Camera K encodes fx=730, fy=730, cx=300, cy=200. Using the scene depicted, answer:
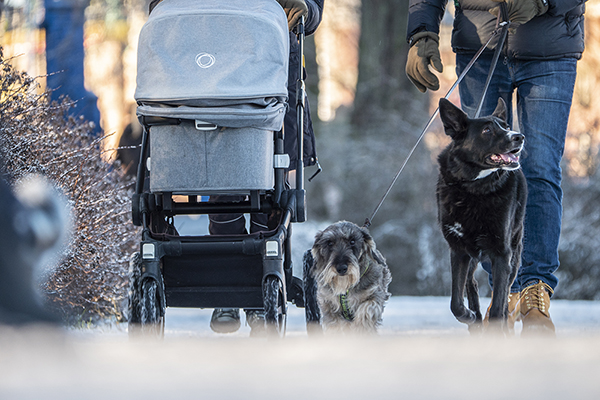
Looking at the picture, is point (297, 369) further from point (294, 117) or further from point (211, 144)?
point (294, 117)

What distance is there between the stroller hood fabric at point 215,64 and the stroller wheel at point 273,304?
0.72 metres

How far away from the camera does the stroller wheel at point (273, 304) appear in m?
3.13


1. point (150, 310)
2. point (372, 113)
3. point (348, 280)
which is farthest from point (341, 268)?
point (372, 113)

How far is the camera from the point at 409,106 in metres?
11.7

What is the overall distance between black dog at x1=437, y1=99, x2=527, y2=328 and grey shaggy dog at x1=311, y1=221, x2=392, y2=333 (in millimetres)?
534

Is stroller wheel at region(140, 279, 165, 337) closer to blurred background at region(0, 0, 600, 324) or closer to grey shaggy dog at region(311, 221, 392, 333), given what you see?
grey shaggy dog at region(311, 221, 392, 333)

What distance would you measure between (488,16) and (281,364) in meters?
2.68

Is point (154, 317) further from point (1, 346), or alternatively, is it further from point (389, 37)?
point (389, 37)

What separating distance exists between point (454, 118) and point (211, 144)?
1.30 m

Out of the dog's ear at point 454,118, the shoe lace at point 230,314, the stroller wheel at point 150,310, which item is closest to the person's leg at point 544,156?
the dog's ear at point 454,118

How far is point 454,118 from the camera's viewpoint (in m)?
3.80

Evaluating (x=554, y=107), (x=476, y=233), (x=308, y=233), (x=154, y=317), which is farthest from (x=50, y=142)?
(x=308, y=233)

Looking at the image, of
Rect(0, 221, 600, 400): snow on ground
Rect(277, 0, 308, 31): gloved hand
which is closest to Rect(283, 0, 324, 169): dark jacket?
Rect(277, 0, 308, 31): gloved hand

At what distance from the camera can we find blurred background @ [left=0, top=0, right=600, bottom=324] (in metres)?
8.22
